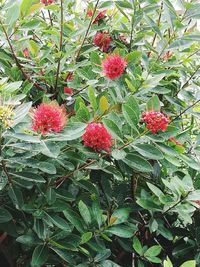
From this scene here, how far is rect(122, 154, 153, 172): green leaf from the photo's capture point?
3.57 ft

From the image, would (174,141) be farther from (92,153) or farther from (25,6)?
Result: (25,6)

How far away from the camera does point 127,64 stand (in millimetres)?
1296

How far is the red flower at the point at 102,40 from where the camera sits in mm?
1546

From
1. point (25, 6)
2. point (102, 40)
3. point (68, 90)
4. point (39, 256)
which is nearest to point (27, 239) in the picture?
point (39, 256)

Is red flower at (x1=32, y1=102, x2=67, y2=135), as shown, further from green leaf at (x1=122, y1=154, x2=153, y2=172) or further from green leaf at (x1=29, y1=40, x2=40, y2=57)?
green leaf at (x1=29, y1=40, x2=40, y2=57)

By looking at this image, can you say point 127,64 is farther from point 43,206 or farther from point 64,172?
point 43,206

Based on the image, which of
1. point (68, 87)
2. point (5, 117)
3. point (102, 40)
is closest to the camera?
point (5, 117)

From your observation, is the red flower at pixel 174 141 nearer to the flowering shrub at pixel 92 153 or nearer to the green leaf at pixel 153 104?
the flowering shrub at pixel 92 153

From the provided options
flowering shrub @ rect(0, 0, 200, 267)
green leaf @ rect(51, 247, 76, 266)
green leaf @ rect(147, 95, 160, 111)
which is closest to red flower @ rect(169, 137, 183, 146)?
flowering shrub @ rect(0, 0, 200, 267)

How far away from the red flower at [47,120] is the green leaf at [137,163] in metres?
0.19

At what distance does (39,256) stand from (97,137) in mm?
317

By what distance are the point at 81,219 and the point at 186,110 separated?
532 mm

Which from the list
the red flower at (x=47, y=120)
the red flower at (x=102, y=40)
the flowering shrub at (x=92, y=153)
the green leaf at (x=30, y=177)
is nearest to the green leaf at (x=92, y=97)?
the flowering shrub at (x=92, y=153)

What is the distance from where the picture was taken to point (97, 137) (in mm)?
1050
